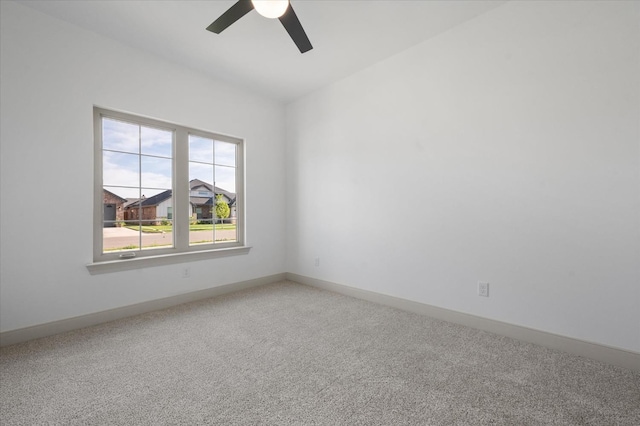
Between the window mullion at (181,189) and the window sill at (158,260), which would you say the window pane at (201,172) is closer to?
the window mullion at (181,189)

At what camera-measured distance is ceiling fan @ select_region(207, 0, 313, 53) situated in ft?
5.89

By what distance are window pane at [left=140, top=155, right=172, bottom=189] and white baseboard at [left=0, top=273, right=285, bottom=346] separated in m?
1.31

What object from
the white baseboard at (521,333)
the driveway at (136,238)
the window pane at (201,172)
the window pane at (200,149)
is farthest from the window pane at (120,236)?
the white baseboard at (521,333)

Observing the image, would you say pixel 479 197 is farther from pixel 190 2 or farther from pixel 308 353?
pixel 190 2

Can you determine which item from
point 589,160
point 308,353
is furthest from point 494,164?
point 308,353

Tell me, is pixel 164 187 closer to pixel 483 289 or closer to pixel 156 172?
pixel 156 172

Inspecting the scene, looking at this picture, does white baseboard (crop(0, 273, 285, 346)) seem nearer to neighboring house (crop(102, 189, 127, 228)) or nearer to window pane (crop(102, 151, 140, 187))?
neighboring house (crop(102, 189, 127, 228))

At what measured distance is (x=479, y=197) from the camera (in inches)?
100

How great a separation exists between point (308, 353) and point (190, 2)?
300 cm

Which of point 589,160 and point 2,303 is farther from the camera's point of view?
point 2,303

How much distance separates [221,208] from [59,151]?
1720 millimetres

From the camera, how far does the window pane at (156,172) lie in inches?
123

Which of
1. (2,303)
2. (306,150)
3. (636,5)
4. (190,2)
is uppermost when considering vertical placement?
(190,2)

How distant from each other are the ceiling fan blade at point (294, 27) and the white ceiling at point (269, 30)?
18.2 inches
